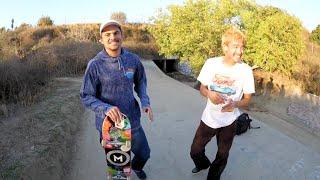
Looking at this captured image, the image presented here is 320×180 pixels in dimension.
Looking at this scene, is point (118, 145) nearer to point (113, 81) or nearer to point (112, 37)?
point (113, 81)

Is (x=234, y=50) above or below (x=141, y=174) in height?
above

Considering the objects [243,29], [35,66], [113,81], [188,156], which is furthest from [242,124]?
[243,29]

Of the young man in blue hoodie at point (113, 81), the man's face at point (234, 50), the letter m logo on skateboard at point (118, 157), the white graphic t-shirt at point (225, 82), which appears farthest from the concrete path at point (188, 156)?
the man's face at point (234, 50)

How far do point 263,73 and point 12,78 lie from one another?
1465 cm

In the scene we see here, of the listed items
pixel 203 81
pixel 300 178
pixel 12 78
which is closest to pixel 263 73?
pixel 12 78

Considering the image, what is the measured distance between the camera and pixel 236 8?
73.4 feet

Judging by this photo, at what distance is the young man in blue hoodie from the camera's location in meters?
4.53

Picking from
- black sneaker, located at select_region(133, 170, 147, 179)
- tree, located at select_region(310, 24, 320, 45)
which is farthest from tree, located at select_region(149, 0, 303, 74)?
tree, located at select_region(310, 24, 320, 45)

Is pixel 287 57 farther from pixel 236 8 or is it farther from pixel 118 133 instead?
pixel 118 133

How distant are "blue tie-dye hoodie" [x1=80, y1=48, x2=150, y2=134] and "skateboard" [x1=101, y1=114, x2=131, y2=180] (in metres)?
0.17

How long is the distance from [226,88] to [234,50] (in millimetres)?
437

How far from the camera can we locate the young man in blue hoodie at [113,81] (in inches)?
178

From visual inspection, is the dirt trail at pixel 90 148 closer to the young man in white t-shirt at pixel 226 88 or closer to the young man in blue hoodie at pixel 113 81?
the young man in white t-shirt at pixel 226 88

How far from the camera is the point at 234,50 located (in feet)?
16.3
